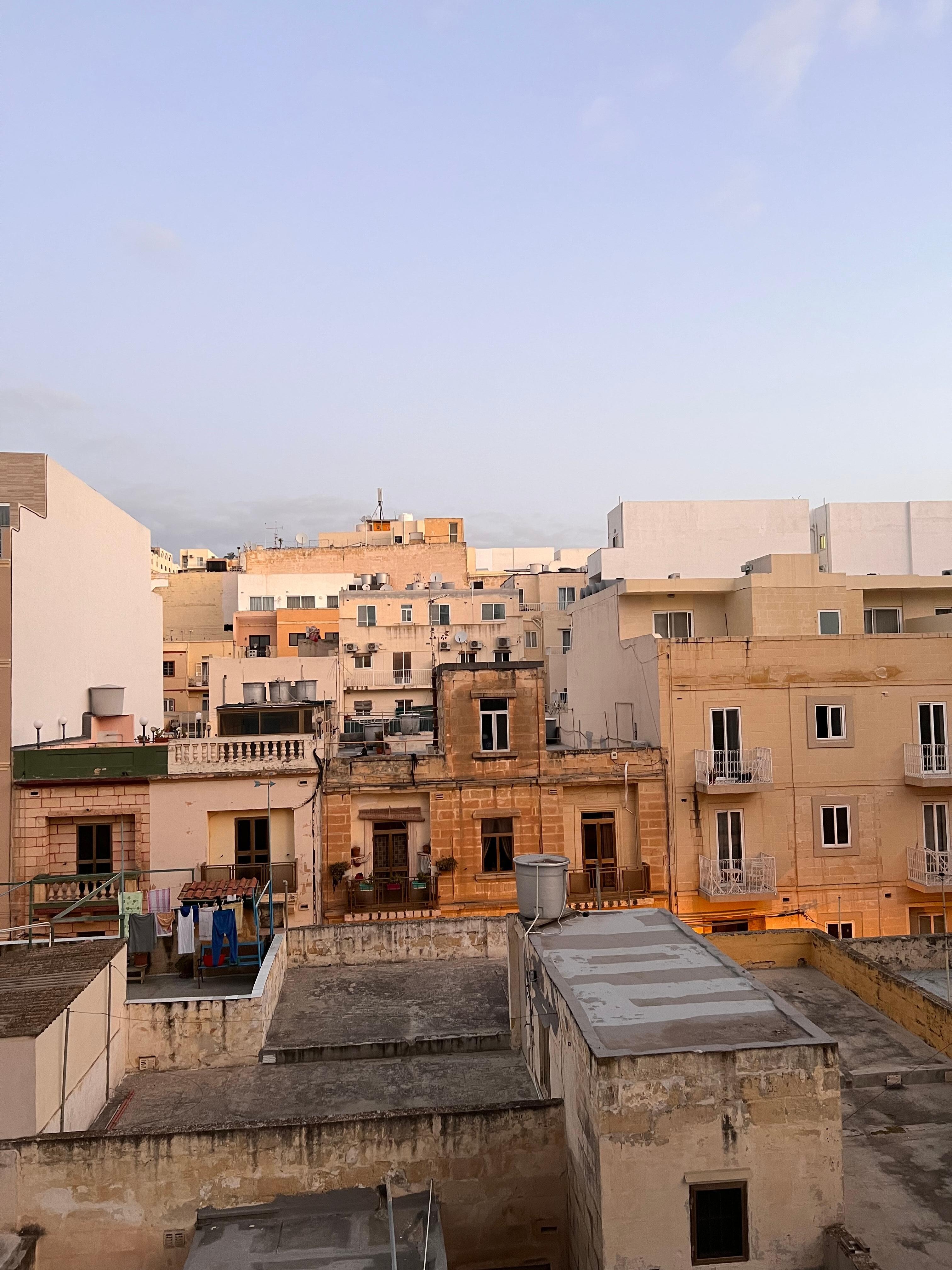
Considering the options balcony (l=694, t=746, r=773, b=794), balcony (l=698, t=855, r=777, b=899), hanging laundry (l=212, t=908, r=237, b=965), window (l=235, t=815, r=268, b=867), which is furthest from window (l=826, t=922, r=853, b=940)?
hanging laundry (l=212, t=908, r=237, b=965)

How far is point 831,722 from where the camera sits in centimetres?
2794

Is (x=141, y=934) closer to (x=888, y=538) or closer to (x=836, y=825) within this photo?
(x=836, y=825)

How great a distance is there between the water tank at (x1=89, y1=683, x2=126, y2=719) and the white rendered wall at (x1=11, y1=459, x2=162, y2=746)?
9.4 inches

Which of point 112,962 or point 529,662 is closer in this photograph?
point 112,962

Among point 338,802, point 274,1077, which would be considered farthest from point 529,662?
point 274,1077

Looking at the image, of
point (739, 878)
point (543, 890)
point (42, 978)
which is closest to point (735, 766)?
point (739, 878)

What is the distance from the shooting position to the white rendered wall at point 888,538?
171ft

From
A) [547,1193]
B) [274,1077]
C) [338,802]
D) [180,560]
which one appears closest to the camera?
[547,1193]

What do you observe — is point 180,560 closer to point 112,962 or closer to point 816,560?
point 816,560

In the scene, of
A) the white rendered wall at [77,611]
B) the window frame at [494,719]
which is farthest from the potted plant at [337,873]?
the white rendered wall at [77,611]

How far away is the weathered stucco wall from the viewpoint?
35.6ft

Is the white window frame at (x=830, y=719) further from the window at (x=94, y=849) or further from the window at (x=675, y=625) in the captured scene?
the window at (x=94, y=849)

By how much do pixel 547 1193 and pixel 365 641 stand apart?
4263cm

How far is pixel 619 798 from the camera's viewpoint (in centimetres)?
2752
